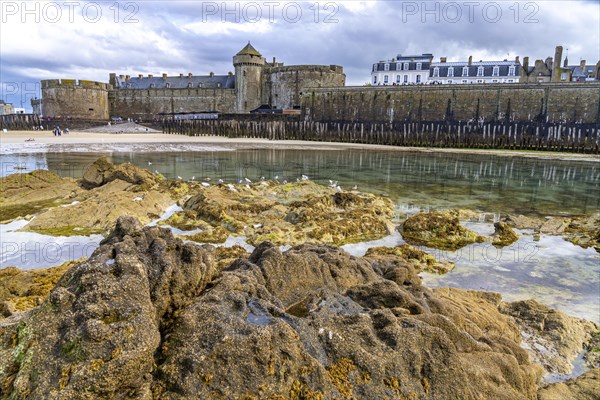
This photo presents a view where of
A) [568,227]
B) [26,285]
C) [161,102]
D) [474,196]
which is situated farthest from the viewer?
[161,102]

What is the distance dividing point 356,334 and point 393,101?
50.8 meters

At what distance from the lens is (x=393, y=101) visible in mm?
50875

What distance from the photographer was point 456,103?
4850cm

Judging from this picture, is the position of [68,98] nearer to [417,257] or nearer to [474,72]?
[474,72]

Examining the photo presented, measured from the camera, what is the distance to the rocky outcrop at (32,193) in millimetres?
10766

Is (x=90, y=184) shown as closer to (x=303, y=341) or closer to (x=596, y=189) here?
(x=303, y=341)

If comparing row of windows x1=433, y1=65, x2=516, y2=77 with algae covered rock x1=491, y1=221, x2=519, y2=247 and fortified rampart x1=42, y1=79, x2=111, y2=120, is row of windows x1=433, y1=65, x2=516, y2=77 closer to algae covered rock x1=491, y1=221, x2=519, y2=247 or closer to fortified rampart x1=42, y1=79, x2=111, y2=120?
fortified rampart x1=42, y1=79, x2=111, y2=120

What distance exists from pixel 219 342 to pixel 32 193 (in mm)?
12320

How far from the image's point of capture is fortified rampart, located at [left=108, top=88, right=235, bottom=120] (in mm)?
67375

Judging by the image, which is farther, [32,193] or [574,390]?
[32,193]

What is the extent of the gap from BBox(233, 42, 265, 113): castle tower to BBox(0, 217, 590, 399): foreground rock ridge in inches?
2440

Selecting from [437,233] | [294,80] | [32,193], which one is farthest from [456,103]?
[32,193]

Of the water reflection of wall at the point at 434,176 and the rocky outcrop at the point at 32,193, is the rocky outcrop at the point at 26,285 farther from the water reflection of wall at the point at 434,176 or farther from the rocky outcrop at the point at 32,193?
the water reflection of wall at the point at 434,176

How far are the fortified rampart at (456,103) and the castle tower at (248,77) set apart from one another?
10.7 metres
